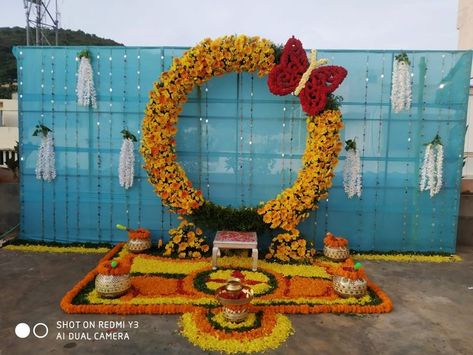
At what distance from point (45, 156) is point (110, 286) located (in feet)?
12.9

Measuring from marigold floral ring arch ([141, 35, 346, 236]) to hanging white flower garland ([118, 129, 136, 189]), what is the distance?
23.2 inches

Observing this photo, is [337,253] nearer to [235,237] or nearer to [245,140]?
[235,237]

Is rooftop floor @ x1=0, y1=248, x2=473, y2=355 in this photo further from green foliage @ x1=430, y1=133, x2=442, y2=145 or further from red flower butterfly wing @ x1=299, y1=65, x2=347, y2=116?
red flower butterfly wing @ x1=299, y1=65, x2=347, y2=116

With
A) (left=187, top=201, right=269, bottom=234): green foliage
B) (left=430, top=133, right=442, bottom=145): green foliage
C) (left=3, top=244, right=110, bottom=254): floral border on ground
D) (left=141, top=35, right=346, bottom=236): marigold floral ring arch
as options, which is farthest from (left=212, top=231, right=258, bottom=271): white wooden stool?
(left=430, top=133, right=442, bottom=145): green foliage

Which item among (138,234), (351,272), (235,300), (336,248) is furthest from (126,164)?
(351,272)

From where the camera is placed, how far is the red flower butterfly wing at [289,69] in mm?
7484

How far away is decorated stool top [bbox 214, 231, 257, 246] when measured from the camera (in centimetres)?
711

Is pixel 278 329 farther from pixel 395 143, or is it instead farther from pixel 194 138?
pixel 395 143

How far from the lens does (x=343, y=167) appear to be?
8.29 metres

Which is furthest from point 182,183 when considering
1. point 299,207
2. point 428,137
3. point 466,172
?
point 466,172

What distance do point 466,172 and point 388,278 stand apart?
21.3 feet

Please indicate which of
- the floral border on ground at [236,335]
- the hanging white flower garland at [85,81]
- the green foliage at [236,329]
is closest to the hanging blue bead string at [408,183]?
the floral border on ground at [236,335]

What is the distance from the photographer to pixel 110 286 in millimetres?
5777

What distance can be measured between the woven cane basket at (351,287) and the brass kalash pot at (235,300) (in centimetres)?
157
